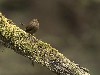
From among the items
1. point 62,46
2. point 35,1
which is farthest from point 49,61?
point 35,1

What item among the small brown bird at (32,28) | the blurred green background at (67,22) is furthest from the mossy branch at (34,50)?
the blurred green background at (67,22)

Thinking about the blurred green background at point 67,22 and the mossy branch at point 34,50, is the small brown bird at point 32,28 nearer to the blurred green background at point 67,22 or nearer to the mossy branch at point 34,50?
the mossy branch at point 34,50

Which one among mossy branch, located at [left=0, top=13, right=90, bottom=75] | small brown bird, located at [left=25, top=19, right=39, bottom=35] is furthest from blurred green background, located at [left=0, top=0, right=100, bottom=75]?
mossy branch, located at [left=0, top=13, right=90, bottom=75]

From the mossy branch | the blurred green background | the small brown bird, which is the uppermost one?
the blurred green background

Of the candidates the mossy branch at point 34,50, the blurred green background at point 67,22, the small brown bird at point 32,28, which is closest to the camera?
the mossy branch at point 34,50

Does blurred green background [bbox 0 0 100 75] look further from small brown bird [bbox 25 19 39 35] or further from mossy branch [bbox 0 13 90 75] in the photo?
mossy branch [bbox 0 13 90 75]

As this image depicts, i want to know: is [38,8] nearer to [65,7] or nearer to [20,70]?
[65,7]

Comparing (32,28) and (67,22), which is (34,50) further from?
(67,22)
